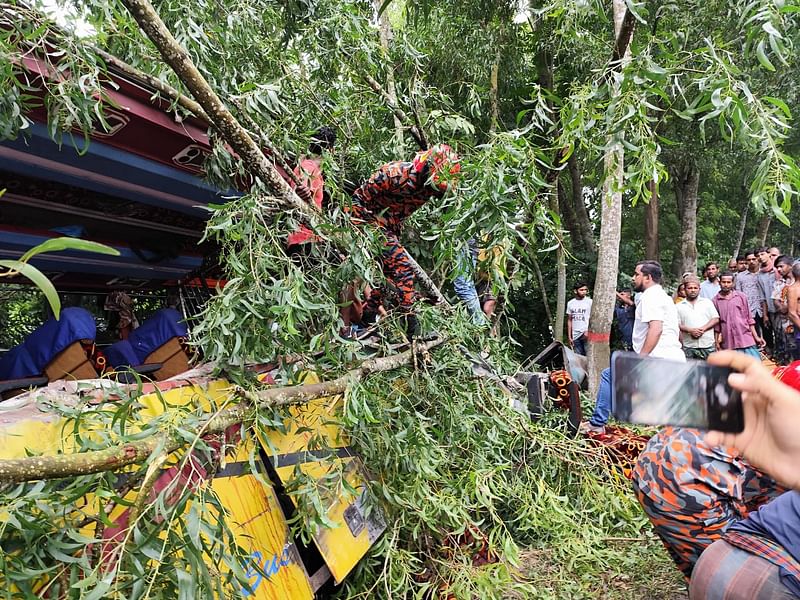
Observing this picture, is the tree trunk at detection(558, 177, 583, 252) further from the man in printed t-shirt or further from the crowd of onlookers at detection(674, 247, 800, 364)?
the crowd of onlookers at detection(674, 247, 800, 364)

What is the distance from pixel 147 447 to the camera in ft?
4.68

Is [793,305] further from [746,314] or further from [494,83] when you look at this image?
[494,83]

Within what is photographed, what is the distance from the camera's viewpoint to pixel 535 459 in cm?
361

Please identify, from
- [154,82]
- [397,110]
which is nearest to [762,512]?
[154,82]

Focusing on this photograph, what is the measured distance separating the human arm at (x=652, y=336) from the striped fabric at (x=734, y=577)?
3.59 metres

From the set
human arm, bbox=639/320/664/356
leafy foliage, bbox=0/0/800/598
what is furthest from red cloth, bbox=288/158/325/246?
human arm, bbox=639/320/664/356

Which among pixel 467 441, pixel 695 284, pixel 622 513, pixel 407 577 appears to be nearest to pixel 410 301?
pixel 467 441

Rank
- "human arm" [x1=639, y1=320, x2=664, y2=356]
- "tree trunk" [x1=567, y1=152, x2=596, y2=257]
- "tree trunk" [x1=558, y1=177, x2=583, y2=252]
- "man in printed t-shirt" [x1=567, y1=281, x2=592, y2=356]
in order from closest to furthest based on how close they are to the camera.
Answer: "human arm" [x1=639, y1=320, x2=664, y2=356] → "man in printed t-shirt" [x1=567, y1=281, x2=592, y2=356] → "tree trunk" [x1=567, y1=152, x2=596, y2=257] → "tree trunk" [x1=558, y1=177, x2=583, y2=252]

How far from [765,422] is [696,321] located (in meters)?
6.88

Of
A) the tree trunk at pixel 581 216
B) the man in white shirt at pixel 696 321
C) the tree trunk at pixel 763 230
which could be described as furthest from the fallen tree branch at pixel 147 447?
the tree trunk at pixel 763 230

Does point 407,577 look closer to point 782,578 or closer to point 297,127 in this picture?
point 782,578

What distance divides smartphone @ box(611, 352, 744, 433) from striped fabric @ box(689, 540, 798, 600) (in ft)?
1.84

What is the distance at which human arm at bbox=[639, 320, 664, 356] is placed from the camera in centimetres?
499

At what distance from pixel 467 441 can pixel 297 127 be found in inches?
89.7
